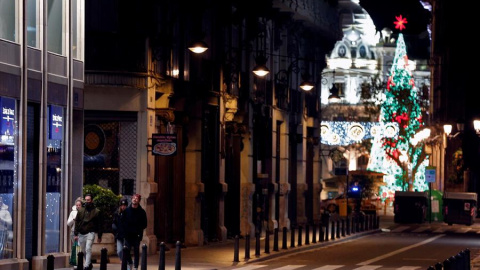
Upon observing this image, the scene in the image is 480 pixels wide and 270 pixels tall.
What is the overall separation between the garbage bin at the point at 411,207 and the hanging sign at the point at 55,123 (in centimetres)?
4062

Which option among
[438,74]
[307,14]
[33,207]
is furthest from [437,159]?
[33,207]

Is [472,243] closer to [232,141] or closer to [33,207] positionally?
[232,141]

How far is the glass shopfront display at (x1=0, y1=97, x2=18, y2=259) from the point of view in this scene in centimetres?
2650

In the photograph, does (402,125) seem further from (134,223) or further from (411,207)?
(134,223)

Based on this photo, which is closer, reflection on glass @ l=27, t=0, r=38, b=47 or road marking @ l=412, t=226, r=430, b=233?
reflection on glass @ l=27, t=0, r=38, b=47

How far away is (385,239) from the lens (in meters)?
51.5

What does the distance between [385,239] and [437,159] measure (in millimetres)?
59834

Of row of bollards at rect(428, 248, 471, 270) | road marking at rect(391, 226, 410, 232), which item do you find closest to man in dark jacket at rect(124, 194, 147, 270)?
row of bollards at rect(428, 248, 471, 270)

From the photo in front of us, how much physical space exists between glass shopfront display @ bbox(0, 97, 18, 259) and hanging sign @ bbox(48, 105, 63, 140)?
2226 mm

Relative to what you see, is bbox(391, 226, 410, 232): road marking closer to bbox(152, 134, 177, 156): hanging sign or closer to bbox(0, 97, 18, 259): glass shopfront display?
bbox(152, 134, 177, 156): hanging sign

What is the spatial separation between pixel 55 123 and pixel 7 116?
2.93 metres

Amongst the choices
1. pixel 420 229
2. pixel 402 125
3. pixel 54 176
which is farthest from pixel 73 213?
pixel 402 125

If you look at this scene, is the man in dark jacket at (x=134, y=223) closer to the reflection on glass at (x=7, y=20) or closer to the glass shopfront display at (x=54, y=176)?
the glass shopfront display at (x=54, y=176)

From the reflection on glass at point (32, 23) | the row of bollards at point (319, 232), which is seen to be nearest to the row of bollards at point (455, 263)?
the reflection on glass at point (32, 23)
